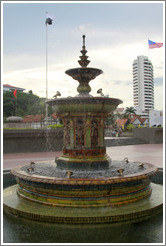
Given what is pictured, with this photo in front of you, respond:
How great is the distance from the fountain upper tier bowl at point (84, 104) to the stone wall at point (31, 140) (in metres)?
10.8

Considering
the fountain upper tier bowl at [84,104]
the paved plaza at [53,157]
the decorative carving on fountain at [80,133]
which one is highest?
the fountain upper tier bowl at [84,104]

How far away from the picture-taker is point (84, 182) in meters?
5.34

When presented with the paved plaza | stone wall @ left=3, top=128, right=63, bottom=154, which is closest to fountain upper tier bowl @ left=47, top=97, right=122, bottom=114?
the paved plaza

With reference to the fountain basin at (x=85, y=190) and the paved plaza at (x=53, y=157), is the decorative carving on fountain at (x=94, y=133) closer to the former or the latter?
the fountain basin at (x=85, y=190)

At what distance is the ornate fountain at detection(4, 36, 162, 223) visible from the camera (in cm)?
525

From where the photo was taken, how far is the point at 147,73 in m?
20.1

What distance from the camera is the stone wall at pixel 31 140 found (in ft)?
56.5

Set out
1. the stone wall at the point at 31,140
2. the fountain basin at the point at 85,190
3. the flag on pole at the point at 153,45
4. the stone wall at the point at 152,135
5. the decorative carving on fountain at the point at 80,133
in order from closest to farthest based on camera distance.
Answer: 1. the fountain basin at the point at 85,190
2. the decorative carving on fountain at the point at 80,133
3. the flag on pole at the point at 153,45
4. the stone wall at the point at 31,140
5. the stone wall at the point at 152,135

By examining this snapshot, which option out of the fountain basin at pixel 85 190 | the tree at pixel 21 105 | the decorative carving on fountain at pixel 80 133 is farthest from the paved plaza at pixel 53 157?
the tree at pixel 21 105

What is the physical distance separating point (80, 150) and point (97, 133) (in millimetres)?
714

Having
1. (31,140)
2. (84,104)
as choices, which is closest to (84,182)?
(84,104)

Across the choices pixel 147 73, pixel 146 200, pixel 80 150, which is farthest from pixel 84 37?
pixel 147 73

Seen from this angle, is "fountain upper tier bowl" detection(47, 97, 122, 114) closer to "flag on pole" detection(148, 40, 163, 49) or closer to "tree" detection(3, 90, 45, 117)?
"flag on pole" detection(148, 40, 163, 49)

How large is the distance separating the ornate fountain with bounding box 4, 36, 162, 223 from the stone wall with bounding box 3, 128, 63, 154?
10.1m
